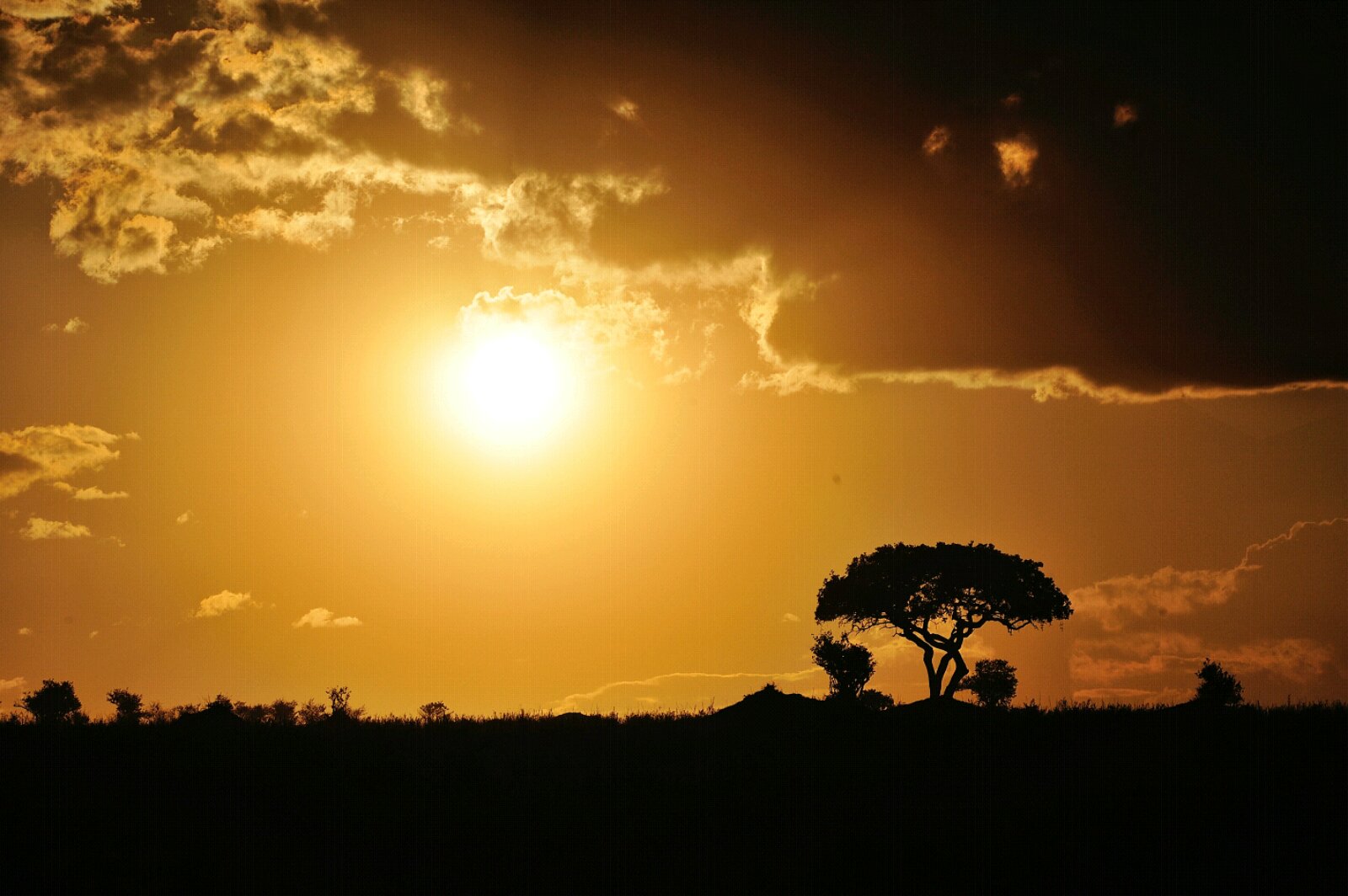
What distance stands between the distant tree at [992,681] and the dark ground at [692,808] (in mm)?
56187

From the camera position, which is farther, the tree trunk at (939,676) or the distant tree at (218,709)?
the tree trunk at (939,676)

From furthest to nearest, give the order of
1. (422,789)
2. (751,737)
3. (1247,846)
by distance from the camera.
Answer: (751,737) → (422,789) → (1247,846)

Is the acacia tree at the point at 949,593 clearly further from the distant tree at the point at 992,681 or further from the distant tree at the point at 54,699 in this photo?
→ the distant tree at the point at 54,699

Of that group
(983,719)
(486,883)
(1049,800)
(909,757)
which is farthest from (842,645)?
(486,883)

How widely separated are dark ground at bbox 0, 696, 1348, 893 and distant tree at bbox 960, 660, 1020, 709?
56.2 meters

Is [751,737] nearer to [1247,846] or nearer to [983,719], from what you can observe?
[983,719]

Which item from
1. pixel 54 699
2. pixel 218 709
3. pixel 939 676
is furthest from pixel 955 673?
pixel 54 699

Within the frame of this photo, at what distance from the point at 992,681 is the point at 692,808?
2723 inches

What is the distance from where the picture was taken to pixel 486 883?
19.5 metres

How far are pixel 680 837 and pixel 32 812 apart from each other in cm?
Result: 1458

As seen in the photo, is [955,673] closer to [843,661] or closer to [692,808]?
[843,661]

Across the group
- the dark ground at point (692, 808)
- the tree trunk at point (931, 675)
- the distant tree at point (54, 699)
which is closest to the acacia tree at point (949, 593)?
the tree trunk at point (931, 675)

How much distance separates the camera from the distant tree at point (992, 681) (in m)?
84.8

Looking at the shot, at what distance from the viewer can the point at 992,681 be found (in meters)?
86.1
